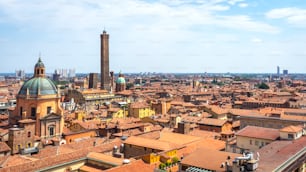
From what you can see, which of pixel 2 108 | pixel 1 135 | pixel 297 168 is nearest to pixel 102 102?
pixel 2 108

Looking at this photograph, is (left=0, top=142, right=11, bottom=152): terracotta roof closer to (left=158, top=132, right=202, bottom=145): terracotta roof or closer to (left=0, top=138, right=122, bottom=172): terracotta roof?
(left=0, top=138, right=122, bottom=172): terracotta roof

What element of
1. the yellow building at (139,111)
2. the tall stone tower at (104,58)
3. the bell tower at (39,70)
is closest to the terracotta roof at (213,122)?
the yellow building at (139,111)

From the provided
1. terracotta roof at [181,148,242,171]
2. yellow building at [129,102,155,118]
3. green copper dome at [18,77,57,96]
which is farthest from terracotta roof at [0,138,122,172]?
yellow building at [129,102,155,118]

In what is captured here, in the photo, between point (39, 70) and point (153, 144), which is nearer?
point (153, 144)

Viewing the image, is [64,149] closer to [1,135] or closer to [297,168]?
[1,135]

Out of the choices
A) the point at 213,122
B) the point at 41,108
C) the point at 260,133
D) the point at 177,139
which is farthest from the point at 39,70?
the point at 260,133

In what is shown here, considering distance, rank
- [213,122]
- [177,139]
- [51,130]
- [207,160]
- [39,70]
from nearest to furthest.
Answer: [207,160] < [177,139] < [51,130] < [39,70] < [213,122]

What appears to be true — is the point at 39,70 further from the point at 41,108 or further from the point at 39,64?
the point at 41,108
